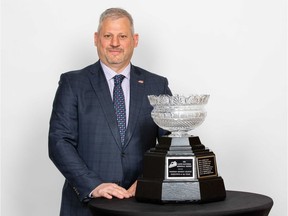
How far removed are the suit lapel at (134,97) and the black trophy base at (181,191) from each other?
0.56 m

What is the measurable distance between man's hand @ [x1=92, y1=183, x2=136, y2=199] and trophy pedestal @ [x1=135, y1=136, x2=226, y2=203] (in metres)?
0.09

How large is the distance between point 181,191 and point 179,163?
117 mm

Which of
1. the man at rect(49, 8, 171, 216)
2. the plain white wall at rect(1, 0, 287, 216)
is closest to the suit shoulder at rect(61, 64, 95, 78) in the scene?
the man at rect(49, 8, 171, 216)

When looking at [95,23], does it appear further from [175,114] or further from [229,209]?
[229,209]

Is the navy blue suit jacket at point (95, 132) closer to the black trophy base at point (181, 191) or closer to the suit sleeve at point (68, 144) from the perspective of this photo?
the suit sleeve at point (68, 144)

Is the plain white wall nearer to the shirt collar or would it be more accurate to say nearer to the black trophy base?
the shirt collar

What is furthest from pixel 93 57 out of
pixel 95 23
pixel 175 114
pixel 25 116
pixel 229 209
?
pixel 229 209

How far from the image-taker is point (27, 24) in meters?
4.81

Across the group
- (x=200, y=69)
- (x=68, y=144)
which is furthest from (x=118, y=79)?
(x=200, y=69)

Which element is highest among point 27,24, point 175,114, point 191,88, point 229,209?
point 27,24

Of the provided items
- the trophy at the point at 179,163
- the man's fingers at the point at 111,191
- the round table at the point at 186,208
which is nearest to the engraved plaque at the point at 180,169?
the trophy at the point at 179,163

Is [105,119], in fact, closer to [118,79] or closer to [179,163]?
[118,79]

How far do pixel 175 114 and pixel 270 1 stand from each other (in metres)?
Result: 1.96

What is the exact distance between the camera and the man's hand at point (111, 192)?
324cm
